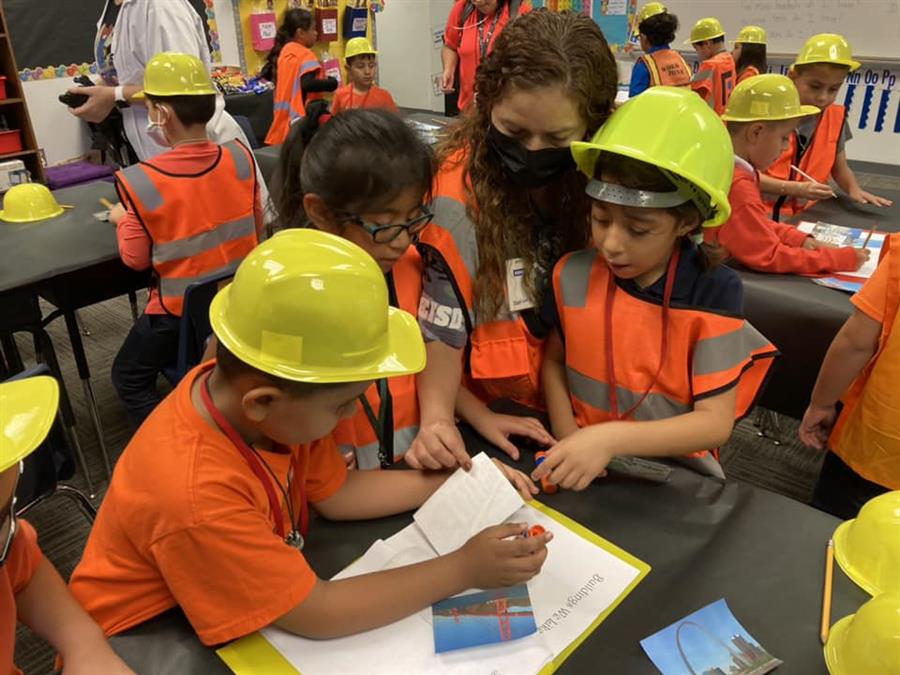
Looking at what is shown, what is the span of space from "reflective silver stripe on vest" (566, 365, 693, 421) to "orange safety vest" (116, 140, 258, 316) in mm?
1468

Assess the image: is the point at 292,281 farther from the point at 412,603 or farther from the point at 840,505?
the point at 840,505

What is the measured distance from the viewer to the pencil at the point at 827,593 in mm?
875

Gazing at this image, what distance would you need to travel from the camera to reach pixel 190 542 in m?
0.83

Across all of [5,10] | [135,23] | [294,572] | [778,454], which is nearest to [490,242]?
[294,572]

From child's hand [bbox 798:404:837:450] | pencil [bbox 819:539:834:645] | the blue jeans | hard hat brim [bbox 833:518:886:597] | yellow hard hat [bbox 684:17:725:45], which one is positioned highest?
yellow hard hat [bbox 684:17:725:45]

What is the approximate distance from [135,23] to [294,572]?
314cm

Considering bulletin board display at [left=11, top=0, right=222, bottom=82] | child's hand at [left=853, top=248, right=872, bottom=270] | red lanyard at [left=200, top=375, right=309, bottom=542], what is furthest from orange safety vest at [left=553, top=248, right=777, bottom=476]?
bulletin board display at [left=11, top=0, right=222, bottom=82]

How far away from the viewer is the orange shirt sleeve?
147 centimetres

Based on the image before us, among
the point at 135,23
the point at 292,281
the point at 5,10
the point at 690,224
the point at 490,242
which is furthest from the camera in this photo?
the point at 5,10

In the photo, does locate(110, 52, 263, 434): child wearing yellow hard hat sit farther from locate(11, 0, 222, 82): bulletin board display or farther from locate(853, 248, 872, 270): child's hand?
locate(11, 0, 222, 82): bulletin board display

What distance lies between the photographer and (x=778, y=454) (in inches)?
107

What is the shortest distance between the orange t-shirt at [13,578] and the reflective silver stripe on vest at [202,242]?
1.41m

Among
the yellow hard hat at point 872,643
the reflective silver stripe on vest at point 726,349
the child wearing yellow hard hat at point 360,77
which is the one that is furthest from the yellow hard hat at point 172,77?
the child wearing yellow hard hat at point 360,77

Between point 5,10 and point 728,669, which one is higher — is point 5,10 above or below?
above
